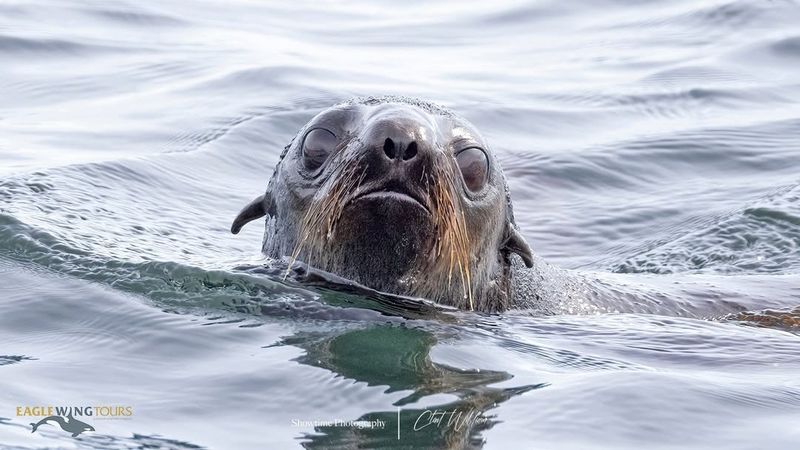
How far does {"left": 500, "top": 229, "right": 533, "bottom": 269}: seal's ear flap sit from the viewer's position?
247 inches

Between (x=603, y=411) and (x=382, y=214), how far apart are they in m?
1.28

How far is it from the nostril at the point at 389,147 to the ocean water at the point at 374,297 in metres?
0.73

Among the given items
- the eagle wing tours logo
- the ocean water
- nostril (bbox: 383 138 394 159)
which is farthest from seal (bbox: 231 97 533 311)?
the eagle wing tours logo

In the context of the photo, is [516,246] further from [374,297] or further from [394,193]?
[394,193]

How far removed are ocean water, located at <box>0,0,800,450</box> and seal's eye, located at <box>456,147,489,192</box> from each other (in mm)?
575

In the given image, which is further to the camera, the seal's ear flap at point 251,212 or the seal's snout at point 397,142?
the seal's ear flap at point 251,212

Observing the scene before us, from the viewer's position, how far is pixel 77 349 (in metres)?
5.23

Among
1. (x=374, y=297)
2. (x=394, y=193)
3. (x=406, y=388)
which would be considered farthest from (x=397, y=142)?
(x=406, y=388)

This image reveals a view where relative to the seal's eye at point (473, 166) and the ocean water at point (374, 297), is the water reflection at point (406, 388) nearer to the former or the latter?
the ocean water at point (374, 297)

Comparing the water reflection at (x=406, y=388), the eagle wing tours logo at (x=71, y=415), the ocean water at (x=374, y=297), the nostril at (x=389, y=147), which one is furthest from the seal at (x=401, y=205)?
the eagle wing tours logo at (x=71, y=415)

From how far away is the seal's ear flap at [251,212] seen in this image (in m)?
6.57

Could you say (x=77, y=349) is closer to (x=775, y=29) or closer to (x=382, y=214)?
(x=382, y=214)

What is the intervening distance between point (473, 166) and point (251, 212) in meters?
1.31

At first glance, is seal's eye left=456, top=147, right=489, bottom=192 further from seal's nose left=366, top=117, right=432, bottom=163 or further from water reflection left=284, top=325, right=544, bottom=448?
water reflection left=284, top=325, right=544, bottom=448
